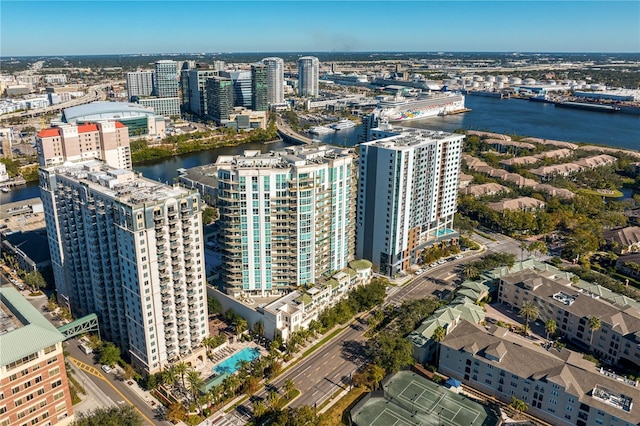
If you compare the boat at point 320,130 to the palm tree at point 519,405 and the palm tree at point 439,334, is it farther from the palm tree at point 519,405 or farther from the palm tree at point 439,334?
the palm tree at point 519,405

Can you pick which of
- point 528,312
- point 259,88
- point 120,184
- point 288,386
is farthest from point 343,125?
point 288,386

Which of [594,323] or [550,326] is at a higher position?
[594,323]

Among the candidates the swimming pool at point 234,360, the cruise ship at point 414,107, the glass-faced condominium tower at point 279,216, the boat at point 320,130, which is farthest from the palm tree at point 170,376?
the cruise ship at point 414,107

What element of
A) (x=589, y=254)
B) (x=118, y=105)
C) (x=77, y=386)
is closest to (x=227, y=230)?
(x=77, y=386)

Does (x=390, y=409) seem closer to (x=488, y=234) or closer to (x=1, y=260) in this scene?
(x=488, y=234)

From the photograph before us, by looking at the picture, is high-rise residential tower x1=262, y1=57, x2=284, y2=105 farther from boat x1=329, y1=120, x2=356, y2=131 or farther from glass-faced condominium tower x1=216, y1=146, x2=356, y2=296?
glass-faced condominium tower x1=216, y1=146, x2=356, y2=296

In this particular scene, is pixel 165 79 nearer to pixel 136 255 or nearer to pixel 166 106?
pixel 166 106
